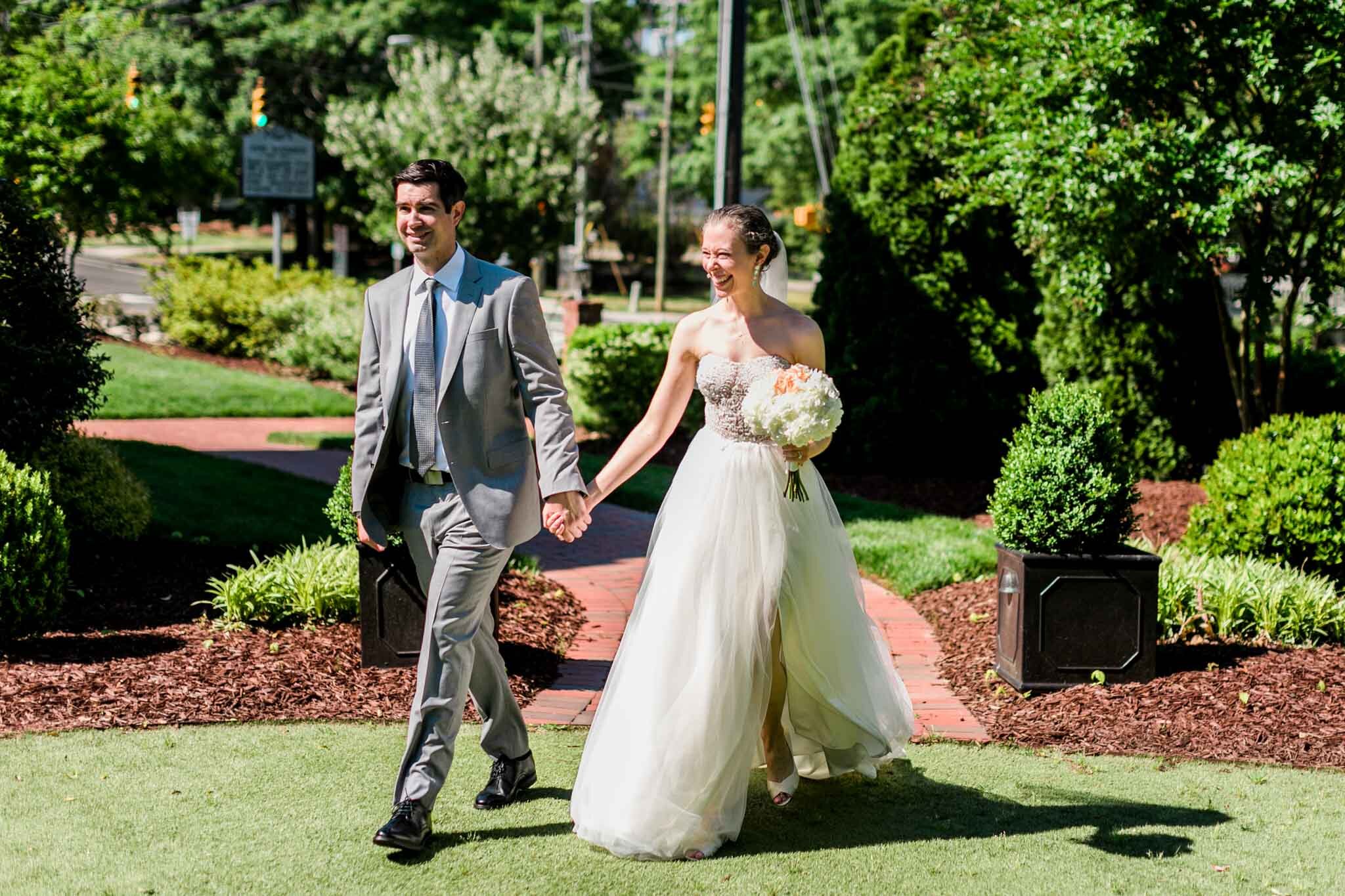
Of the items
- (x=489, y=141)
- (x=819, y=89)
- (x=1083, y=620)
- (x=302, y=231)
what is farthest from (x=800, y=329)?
(x=302, y=231)

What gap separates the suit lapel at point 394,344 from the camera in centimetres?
432

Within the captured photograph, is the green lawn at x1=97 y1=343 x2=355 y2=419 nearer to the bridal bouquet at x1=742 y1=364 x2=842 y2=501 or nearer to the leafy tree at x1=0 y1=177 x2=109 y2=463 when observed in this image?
the leafy tree at x1=0 y1=177 x2=109 y2=463

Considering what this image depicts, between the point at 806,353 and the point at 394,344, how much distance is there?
1375mm

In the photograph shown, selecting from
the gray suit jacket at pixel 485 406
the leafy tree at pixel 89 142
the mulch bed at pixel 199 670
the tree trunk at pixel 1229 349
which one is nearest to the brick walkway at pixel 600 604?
the mulch bed at pixel 199 670

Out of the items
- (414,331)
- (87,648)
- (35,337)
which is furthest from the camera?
(35,337)

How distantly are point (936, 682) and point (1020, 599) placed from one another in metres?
0.59

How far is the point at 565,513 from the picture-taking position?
436cm

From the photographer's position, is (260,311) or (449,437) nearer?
(449,437)

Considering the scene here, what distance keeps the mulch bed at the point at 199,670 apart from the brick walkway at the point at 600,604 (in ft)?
0.45

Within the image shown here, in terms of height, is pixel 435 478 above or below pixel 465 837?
above

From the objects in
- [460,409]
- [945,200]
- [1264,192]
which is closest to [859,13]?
[945,200]

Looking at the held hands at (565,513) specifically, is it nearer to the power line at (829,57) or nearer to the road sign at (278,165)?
the road sign at (278,165)

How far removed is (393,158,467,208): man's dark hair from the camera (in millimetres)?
4230

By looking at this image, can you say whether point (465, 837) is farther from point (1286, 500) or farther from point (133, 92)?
point (133, 92)
